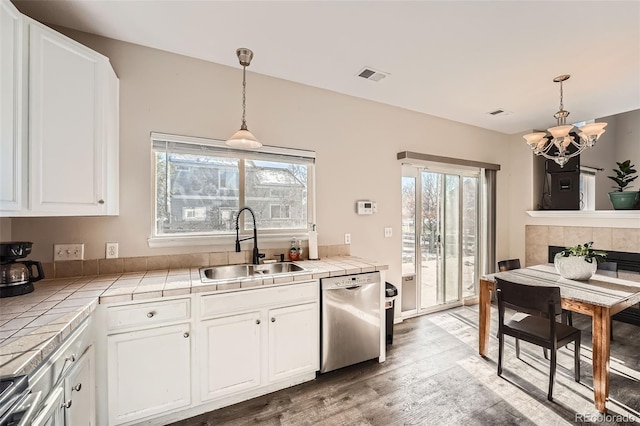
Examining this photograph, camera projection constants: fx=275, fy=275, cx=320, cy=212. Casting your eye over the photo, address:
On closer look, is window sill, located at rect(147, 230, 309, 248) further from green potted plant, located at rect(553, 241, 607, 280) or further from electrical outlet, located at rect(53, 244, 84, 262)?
green potted plant, located at rect(553, 241, 607, 280)

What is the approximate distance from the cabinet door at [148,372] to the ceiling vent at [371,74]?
2526mm

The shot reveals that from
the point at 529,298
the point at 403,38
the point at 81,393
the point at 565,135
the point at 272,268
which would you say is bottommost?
the point at 81,393

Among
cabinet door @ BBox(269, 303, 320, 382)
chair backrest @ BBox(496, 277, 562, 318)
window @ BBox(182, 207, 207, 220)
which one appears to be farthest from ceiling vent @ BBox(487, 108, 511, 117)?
window @ BBox(182, 207, 207, 220)

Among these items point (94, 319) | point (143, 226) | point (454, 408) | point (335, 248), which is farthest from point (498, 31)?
point (94, 319)

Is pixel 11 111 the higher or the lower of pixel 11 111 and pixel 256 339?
the higher

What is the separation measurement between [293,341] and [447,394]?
4.11ft

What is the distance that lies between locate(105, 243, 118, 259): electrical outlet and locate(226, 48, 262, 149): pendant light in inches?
46.3

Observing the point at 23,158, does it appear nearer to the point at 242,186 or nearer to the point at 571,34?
the point at 242,186

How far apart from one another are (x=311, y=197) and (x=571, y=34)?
2.38m

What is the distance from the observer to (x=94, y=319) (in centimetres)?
157

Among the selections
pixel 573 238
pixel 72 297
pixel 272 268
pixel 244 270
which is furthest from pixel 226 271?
pixel 573 238

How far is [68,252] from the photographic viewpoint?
1.97 metres

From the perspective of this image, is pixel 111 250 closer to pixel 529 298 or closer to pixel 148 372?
pixel 148 372

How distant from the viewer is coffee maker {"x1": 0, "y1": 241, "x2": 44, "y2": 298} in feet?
4.90
